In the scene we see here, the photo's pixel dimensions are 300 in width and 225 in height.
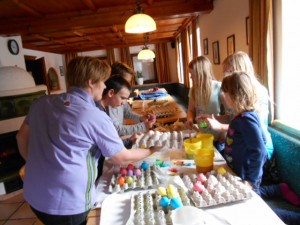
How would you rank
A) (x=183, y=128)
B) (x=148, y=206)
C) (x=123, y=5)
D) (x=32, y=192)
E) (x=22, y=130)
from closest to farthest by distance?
(x=148, y=206), (x=32, y=192), (x=22, y=130), (x=183, y=128), (x=123, y=5)

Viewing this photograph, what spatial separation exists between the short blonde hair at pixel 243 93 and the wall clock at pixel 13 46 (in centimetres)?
452

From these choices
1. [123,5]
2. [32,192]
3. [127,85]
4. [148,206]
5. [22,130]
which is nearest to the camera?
[148,206]

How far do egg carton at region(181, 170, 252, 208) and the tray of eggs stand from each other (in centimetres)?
17

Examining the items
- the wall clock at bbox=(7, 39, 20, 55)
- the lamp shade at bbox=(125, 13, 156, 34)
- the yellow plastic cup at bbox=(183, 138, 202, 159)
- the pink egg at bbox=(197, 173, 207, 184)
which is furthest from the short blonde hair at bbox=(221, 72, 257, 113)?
the wall clock at bbox=(7, 39, 20, 55)

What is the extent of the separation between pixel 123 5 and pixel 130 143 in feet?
10.3

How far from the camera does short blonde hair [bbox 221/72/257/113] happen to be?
147cm

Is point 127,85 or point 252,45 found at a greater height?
point 252,45

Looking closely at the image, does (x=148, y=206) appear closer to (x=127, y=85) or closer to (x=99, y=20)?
(x=127, y=85)

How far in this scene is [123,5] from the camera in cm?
424

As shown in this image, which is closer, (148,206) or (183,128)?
(148,206)

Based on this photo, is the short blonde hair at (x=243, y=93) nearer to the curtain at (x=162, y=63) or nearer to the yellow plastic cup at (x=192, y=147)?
the yellow plastic cup at (x=192, y=147)

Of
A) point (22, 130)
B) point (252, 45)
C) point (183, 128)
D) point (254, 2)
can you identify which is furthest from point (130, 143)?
point (254, 2)

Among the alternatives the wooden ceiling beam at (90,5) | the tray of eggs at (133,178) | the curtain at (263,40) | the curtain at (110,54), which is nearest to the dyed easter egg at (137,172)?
the tray of eggs at (133,178)

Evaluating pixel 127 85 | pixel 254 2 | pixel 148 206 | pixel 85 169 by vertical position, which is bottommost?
pixel 148 206
